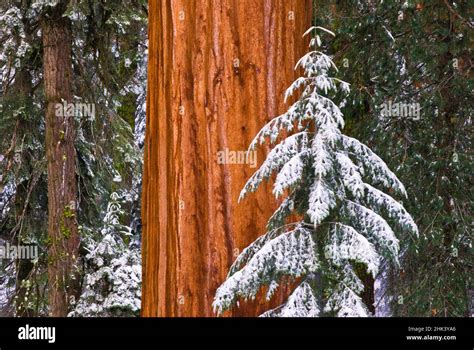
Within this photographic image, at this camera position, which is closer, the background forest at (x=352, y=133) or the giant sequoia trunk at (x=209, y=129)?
the giant sequoia trunk at (x=209, y=129)

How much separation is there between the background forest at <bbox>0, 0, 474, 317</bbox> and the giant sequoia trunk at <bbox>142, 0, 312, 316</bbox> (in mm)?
227

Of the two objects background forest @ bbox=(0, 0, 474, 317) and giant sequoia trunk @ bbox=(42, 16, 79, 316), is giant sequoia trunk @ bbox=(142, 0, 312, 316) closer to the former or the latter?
background forest @ bbox=(0, 0, 474, 317)

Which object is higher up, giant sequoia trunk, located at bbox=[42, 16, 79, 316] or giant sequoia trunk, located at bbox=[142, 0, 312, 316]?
giant sequoia trunk, located at bbox=[42, 16, 79, 316]

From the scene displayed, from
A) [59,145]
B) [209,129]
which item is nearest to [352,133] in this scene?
[59,145]

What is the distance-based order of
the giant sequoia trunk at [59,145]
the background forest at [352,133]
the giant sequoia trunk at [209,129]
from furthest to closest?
1. the giant sequoia trunk at [59,145]
2. the background forest at [352,133]
3. the giant sequoia trunk at [209,129]

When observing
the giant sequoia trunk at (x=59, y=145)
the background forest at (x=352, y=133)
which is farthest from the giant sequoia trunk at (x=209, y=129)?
the giant sequoia trunk at (x=59, y=145)

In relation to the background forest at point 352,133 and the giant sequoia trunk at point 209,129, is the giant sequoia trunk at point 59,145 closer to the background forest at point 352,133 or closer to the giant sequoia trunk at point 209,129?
the background forest at point 352,133

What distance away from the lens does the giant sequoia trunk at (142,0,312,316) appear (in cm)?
387

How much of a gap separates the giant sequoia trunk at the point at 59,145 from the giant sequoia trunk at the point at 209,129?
5719 mm

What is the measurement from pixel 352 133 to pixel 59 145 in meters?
3.66

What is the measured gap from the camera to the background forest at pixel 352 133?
7.17 meters

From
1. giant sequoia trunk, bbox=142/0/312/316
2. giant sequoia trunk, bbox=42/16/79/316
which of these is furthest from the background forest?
giant sequoia trunk, bbox=142/0/312/316

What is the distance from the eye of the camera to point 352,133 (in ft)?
27.3
